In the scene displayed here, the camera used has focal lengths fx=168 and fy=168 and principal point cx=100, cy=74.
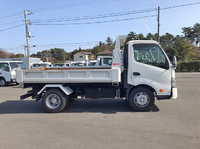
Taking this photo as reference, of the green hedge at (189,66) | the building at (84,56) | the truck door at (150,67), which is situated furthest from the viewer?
the building at (84,56)

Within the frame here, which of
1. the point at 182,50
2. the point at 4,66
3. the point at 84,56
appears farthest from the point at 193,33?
the point at 4,66

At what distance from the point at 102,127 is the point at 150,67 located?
107 inches

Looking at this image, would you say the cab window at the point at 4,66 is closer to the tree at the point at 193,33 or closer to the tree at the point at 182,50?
the tree at the point at 182,50

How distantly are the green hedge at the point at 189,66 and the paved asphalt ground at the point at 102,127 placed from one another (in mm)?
22473

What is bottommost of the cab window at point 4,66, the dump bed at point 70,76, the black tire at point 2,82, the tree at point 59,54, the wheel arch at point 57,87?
the black tire at point 2,82

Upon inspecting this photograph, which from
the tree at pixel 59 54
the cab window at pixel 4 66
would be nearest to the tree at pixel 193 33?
the tree at pixel 59 54

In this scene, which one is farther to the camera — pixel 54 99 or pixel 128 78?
pixel 54 99

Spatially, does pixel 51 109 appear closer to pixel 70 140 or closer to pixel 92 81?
pixel 92 81

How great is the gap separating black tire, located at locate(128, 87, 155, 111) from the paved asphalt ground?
28cm

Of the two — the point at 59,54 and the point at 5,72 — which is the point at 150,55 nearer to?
the point at 5,72

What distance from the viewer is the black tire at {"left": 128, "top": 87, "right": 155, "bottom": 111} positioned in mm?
6031

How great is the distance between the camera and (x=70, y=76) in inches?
241

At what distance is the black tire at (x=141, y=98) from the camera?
237 inches

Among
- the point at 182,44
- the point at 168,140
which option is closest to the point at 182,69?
the point at 182,44
